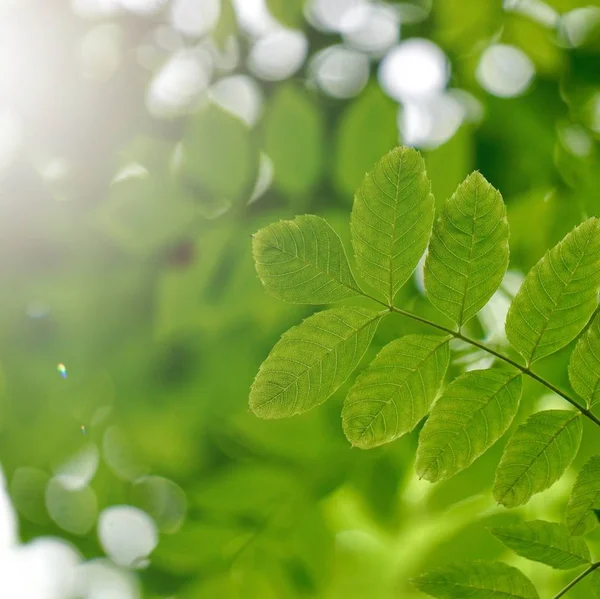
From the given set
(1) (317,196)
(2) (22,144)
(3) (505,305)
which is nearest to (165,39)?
(2) (22,144)

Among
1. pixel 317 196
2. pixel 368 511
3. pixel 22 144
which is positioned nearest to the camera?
pixel 368 511

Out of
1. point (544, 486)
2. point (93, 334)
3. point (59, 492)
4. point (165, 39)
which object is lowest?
point (59, 492)

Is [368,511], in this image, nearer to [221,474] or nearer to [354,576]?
[354,576]

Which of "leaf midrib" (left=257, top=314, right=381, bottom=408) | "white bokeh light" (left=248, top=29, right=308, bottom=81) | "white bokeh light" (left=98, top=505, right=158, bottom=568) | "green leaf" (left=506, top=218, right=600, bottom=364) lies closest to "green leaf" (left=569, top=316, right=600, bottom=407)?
"green leaf" (left=506, top=218, right=600, bottom=364)

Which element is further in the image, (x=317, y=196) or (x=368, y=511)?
(x=317, y=196)

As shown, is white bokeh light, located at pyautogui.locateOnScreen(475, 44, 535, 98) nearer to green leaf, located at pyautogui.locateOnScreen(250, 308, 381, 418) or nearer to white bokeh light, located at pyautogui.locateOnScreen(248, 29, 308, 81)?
white bokeh light, located at pyautogui.locateOnScreen(248, 29, 308, 81)

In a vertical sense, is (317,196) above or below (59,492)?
above

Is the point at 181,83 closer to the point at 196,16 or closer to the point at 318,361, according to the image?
the point at 196,16

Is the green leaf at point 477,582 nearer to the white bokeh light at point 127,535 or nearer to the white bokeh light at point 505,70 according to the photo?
the white bokeh light at point 127,535
